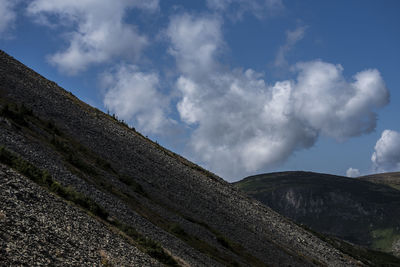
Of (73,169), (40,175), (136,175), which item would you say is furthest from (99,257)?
(136,175)

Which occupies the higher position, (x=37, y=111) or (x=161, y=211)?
(x=37, y=111)

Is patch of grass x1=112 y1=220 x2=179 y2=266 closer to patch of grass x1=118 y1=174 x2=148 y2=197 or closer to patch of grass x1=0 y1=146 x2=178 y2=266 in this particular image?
patch of grass x1=0 y1=146 x2=178 y2=266

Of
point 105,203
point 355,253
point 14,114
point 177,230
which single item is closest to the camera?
point 105,203

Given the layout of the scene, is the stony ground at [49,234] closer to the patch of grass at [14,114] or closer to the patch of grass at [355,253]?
the patch of grass at [14,114]

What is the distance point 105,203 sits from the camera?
3125cm

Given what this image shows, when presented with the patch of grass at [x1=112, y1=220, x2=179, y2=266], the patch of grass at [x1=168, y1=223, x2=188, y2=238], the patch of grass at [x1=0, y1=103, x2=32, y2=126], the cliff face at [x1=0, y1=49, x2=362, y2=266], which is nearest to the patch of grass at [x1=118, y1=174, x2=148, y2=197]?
A: the cliff face at [x1=0, y1=49, x2=362, y2=266]

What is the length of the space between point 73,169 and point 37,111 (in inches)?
712

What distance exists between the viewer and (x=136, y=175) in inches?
1898

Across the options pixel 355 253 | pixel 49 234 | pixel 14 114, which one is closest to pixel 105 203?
pixel 49 234

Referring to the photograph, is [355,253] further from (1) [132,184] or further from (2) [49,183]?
(2) [49,183]

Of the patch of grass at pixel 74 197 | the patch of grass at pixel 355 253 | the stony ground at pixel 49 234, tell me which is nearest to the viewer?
the stony ground at pixel 49 234

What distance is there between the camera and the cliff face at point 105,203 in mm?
21312

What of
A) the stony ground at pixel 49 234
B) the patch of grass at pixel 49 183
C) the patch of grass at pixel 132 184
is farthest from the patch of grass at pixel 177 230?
the stony ground at pixel 49 234

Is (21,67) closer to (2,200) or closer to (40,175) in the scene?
(40,175)
